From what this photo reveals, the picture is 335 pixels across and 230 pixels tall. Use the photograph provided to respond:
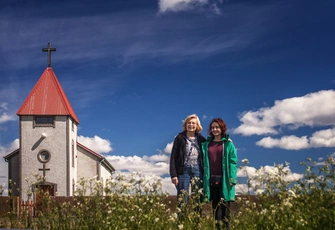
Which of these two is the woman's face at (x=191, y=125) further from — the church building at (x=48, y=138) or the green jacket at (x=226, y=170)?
the church building at (x=48, y=138)

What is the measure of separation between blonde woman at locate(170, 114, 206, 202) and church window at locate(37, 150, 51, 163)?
27.6 m

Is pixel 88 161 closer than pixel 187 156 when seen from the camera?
No

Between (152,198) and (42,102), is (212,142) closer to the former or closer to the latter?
(152,198)

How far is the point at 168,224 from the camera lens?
737 cm

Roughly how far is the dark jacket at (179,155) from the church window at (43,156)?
2757 centimetres

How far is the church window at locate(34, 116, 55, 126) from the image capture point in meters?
36.0

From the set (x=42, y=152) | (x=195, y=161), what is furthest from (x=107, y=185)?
(x=42, y=152)

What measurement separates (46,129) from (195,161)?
93.5 feet

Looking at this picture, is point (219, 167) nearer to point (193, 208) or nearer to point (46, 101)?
point (193, 208)

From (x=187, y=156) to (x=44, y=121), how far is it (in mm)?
28604

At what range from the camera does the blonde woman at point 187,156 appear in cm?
884

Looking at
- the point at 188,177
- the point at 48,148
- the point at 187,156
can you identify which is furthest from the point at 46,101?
the point at 188,177

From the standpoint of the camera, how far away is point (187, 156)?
29.3 ft

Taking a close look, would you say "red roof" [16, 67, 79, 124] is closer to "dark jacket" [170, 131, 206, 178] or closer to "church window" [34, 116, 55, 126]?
"church window" [34, 116, 55, 126]
